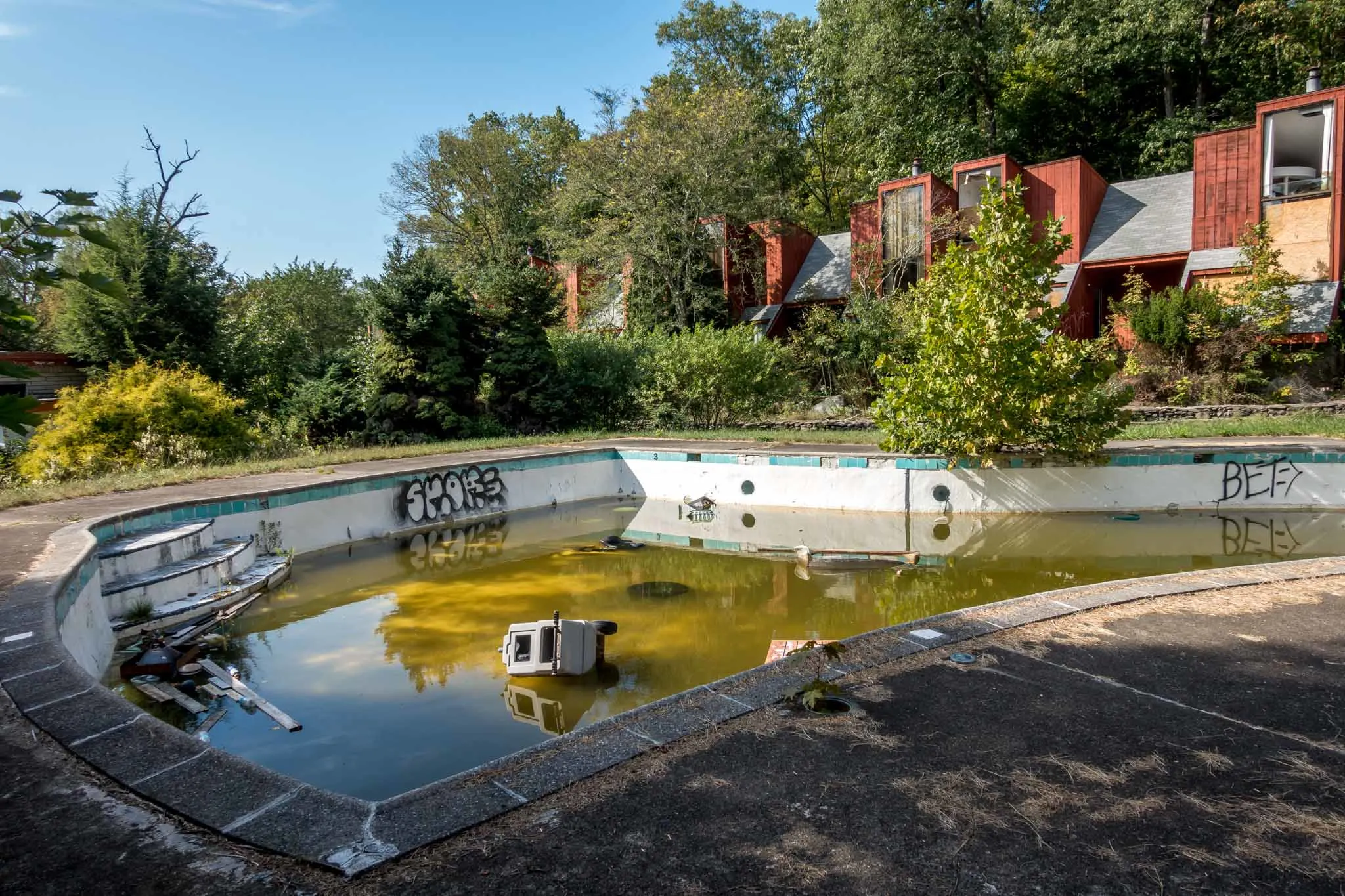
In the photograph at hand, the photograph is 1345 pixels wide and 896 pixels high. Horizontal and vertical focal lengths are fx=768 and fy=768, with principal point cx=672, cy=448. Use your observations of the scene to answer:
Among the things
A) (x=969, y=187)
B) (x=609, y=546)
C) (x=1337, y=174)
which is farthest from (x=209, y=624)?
(x=1337, y=174)

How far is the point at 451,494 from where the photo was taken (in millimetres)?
11891

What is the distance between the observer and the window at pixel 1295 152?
17641mm

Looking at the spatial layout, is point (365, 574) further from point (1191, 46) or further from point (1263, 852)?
point (1191, 46)

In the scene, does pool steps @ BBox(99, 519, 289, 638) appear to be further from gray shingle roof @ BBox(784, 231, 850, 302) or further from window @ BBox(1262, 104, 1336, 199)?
window @ BBox(1262, 104, 1336, 199)

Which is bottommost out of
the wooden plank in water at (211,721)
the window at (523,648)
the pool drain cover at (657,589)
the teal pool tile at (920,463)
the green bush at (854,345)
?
the pool drain cover at (657,589)

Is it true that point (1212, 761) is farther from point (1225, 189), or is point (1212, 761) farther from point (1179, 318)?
point (1225, 189)

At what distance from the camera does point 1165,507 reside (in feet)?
36.2

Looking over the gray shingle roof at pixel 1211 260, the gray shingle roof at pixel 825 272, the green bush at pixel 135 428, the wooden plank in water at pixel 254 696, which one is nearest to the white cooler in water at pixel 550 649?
the wooden plank in water at pixel 254 696

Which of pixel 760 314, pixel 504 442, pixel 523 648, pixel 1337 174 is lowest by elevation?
pixel 523 648

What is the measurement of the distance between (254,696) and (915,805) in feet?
16.1

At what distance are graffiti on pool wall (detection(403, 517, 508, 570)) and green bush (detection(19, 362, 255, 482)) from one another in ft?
16.4

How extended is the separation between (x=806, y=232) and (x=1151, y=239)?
→ 10.2m

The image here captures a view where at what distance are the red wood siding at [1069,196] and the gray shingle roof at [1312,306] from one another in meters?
4.97

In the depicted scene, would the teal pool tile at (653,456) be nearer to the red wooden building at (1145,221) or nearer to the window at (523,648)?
the window at (523,648)
